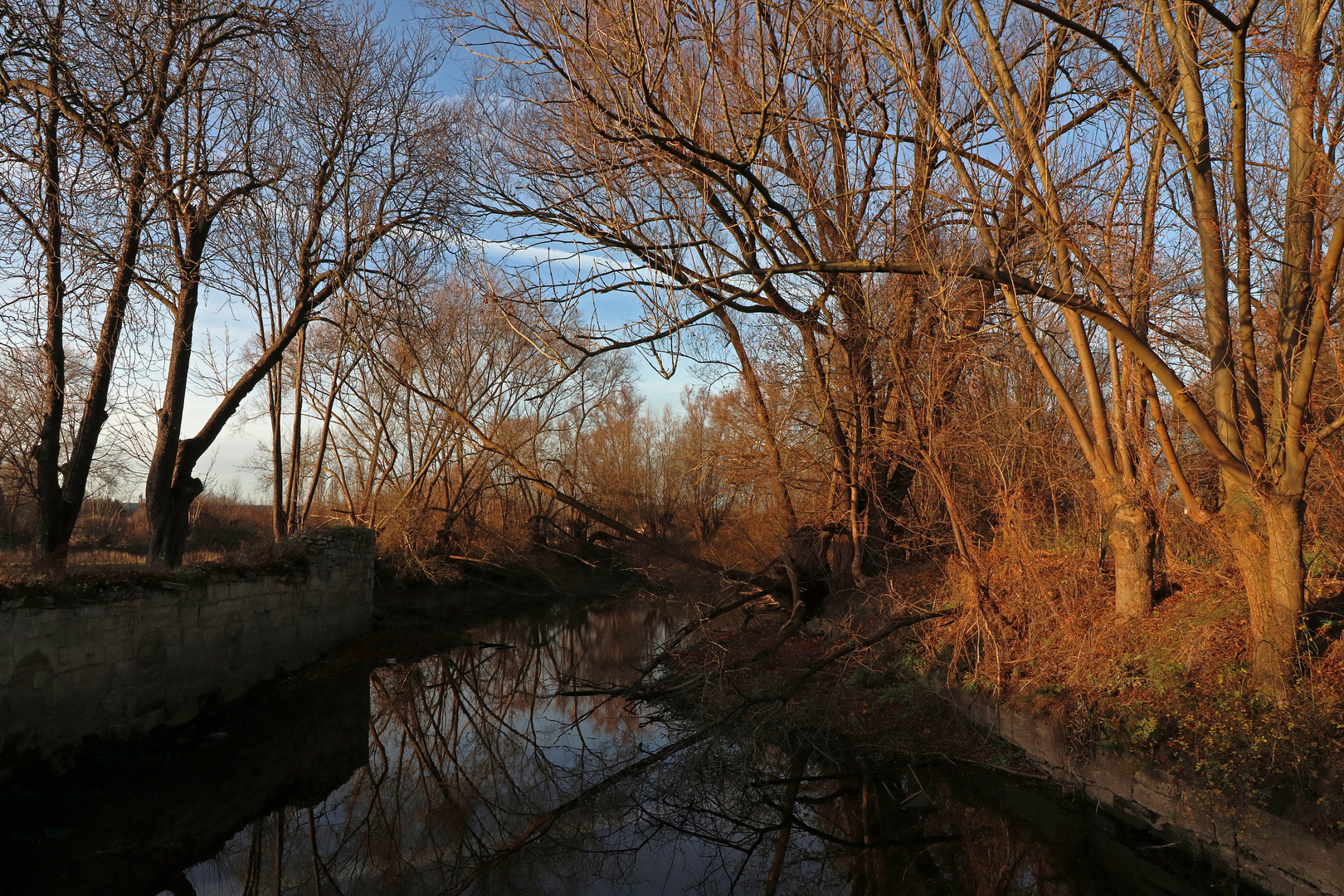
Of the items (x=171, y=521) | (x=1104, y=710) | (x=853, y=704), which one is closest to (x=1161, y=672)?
(x=1104, y=710)

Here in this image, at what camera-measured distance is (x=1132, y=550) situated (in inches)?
280

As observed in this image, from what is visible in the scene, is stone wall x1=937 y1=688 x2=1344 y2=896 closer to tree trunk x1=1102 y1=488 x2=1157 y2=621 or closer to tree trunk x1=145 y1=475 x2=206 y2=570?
tree trunk x1=1102 y1=488 x2=1157 y2=621

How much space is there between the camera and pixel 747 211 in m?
6.14

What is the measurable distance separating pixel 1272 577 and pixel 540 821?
18.8 feet

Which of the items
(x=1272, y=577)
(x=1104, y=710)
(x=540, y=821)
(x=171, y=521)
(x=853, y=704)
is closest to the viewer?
(x=1272, y=577)

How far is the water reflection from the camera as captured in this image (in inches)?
Answer: 210

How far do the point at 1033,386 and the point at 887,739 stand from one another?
474 centimetres

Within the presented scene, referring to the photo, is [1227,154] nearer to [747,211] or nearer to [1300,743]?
[747,211]

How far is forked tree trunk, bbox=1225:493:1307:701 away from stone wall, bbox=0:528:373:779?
9772 millimetres

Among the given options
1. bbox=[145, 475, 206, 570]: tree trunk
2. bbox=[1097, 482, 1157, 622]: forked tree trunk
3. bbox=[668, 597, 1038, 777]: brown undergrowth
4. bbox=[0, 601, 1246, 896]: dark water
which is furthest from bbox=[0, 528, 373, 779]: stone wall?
bbox=[1097, 482, 1157, 622]: forked tree trunk

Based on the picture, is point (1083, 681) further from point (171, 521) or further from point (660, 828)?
point (171, 521)

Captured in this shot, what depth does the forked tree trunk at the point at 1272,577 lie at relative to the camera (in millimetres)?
5391

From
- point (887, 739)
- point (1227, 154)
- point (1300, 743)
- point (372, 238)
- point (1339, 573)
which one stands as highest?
point (372, 238)

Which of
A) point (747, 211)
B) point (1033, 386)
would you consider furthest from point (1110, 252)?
point (747, 211)
